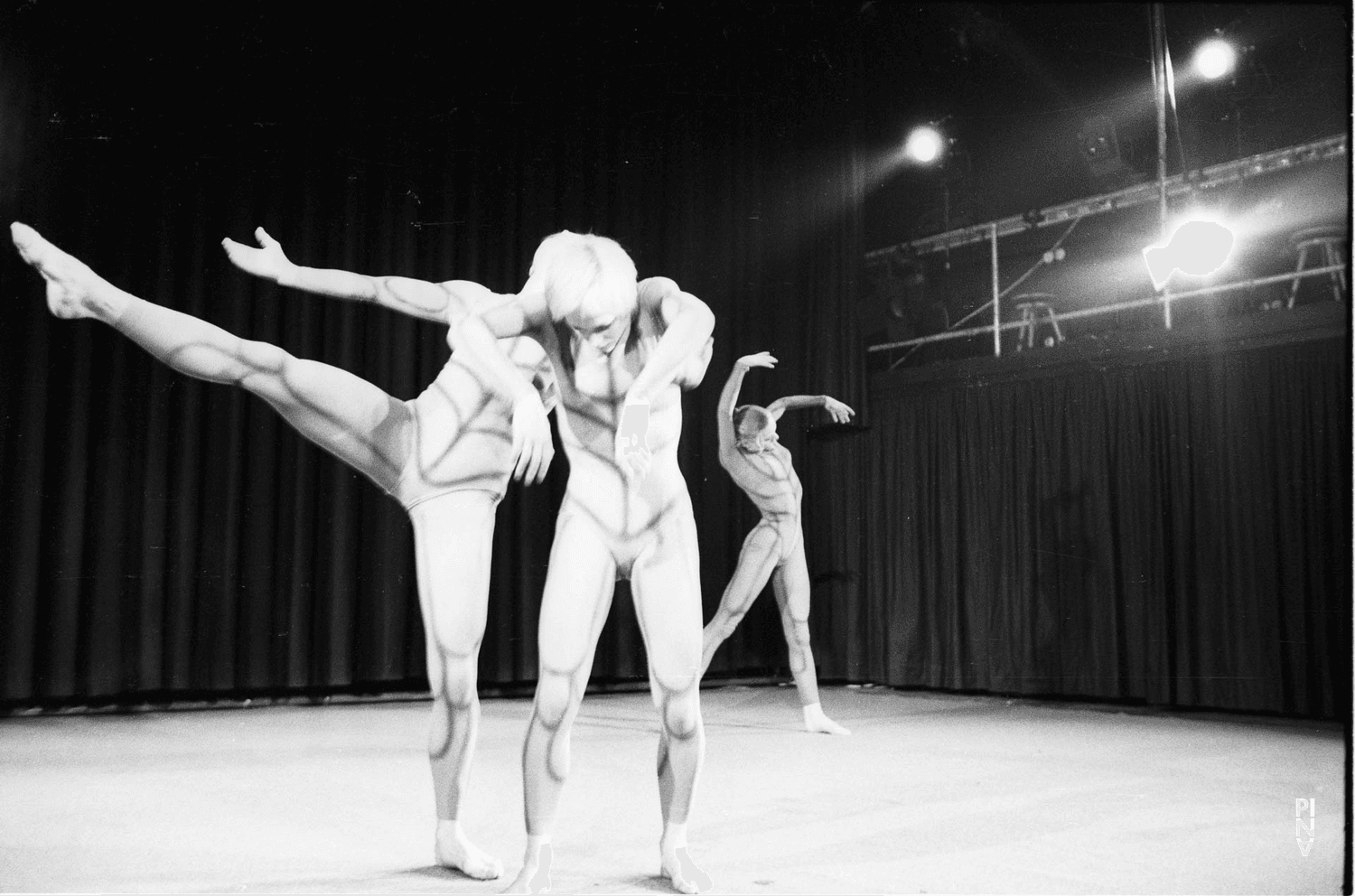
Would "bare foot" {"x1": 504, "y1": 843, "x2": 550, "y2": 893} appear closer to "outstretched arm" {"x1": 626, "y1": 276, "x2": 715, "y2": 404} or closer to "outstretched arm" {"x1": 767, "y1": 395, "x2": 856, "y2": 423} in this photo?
"outstretched arm" {"x1": 626, "y1": 276, "x2": 715, "y2": 404}

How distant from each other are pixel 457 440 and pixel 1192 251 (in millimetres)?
4957

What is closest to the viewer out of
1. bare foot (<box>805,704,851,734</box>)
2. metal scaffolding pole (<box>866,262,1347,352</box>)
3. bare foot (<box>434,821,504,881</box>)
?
bare foot (<box>434,821,504,881</box>)

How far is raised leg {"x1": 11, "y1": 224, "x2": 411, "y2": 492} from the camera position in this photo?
2.58 meters

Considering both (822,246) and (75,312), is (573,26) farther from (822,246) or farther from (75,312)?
(75,312)

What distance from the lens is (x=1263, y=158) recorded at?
19.3ft

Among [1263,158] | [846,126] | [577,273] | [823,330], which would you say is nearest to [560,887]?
[577,273]

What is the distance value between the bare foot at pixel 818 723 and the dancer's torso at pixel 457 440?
113 inches

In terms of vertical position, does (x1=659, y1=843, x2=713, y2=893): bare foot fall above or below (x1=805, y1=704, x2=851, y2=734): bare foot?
above

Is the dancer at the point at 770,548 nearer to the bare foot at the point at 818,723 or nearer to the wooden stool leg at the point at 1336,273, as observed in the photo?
the bare foot at the point at 818,723

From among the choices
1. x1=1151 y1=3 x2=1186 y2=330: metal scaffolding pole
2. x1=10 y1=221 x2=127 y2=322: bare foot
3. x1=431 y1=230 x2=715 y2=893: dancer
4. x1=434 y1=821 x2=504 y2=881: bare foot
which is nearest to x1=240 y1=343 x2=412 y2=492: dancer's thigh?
x1=10 y1=221 x2=127 y2=322: bare foot

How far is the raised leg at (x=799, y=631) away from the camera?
5.13 metres

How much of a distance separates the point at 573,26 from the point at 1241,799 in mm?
5666

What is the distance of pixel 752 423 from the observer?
17.4ft

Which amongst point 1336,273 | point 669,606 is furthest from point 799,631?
point 1336,273
